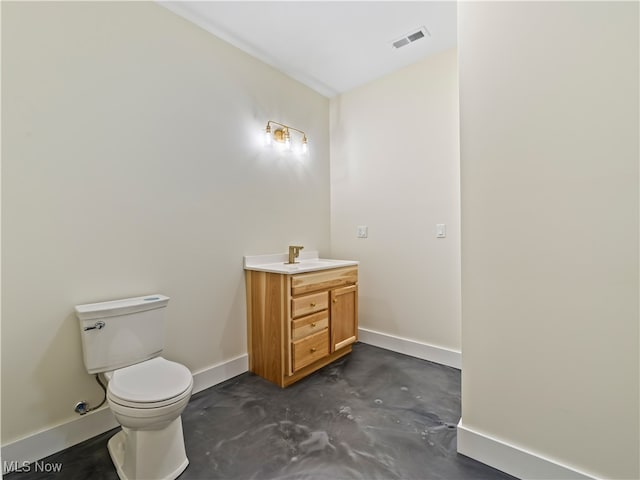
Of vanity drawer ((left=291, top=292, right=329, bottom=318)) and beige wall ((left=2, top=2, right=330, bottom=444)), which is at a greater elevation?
beige wall ((left=2, top=2, right=330, bottom=444))

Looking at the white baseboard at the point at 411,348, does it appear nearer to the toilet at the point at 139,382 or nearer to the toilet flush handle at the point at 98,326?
the toilet at the point at 139,382

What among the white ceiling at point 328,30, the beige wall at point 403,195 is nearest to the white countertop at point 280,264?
the beige wall at point 403,195

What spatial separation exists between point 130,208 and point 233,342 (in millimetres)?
1234

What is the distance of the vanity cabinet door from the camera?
247 cm

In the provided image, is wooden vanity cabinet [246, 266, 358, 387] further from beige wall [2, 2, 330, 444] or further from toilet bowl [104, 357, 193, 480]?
toilet bowl [104, 357, 193, 480]

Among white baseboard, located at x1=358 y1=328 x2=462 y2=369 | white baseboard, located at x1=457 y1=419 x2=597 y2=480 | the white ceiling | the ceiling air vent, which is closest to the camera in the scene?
white baseboard, located at x1=457 y1=419 x2=597 y2=480

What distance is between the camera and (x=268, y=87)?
2.57 metres

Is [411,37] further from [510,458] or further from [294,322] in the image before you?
[510,458]

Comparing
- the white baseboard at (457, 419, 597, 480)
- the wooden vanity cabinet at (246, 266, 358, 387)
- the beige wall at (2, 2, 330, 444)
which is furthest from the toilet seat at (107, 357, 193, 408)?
the white baseboard at (457, 419, 597, 480)

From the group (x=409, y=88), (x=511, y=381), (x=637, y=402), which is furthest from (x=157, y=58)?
(x=637, y=402)

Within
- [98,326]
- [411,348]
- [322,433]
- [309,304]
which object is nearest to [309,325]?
[309,304]

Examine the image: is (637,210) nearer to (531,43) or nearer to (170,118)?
(531,43)

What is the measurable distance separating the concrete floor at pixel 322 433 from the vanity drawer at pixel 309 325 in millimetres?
363

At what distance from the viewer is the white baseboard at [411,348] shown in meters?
2.46
